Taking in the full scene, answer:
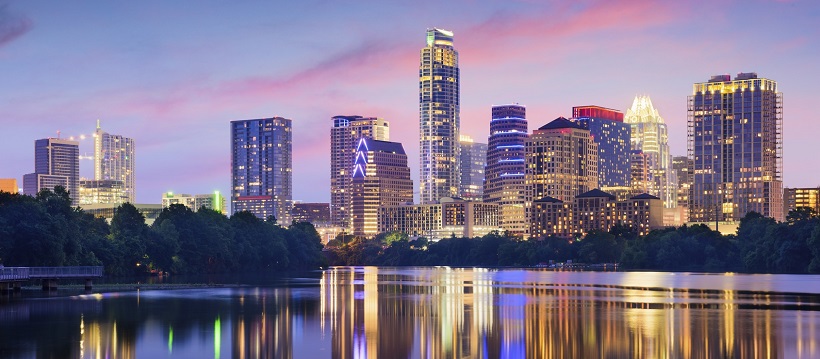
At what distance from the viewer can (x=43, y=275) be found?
9962cm

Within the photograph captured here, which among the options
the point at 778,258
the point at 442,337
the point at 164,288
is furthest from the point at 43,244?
the point at 778,258

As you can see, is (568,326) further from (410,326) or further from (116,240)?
(116,240)

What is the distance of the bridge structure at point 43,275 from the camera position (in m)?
93.2

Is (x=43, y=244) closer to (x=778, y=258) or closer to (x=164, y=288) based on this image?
(x=164, y=288)

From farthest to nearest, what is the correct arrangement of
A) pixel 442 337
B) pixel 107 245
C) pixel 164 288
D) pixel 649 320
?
Answer: pixel 107 245 < pixel 164 288 < pixel 649 320 < pixel 442 337

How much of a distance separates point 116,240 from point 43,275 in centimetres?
4216

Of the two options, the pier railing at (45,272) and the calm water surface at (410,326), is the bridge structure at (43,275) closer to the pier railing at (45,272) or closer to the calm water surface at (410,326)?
the pier railing at (45,272)

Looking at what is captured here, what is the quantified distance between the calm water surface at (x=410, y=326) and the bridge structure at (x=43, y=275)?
18.3ft

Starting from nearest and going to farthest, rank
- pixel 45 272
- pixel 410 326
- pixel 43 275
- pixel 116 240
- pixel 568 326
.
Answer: pixel 410 326
pixel 568 326
pixel 43 275
pixel 45 272
pixel 116 240

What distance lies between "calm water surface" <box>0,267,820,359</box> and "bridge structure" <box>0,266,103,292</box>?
5.57 m

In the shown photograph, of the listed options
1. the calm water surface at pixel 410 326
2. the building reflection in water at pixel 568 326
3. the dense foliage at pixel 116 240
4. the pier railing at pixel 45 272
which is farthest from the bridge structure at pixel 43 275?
the building reflection in water at pixel 568 326

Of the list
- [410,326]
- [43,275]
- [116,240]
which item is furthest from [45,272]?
[410,326]

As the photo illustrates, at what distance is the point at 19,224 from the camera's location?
10831 cm

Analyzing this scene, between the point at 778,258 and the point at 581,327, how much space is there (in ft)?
424
